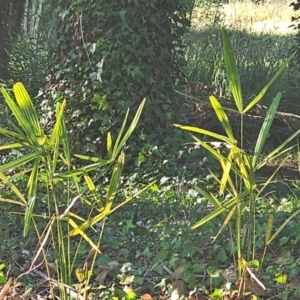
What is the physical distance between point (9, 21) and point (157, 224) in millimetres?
5832

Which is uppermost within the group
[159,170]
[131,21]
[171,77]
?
[131,21]

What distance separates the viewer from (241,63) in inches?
357

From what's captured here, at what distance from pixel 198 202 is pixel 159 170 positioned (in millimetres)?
1095

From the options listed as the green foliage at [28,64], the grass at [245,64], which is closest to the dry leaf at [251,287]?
the grass at [245,64]

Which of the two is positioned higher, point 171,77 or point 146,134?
point 171,77

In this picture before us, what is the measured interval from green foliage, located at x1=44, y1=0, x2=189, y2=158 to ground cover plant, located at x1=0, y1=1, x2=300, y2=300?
109mm

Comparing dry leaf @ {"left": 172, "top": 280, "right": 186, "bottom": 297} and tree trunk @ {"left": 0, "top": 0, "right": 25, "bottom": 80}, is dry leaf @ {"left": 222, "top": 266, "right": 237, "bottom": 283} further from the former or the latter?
tree trunk @ {"left": 0, "top": 0, "right": 25, "bottom": 80}

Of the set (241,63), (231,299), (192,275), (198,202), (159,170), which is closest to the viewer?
(231,299)

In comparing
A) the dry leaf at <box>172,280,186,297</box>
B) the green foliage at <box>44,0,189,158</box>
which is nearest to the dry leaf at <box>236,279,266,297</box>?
the dry leaf at <box>172,280,186,297</box>

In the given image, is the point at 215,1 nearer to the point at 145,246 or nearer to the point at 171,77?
the point at 171,77

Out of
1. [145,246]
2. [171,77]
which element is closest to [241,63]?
[171,77]

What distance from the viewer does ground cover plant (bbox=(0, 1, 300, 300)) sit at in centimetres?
281

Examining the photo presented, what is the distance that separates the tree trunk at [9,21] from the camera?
8.74m

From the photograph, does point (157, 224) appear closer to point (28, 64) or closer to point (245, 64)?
point (28, 64)
